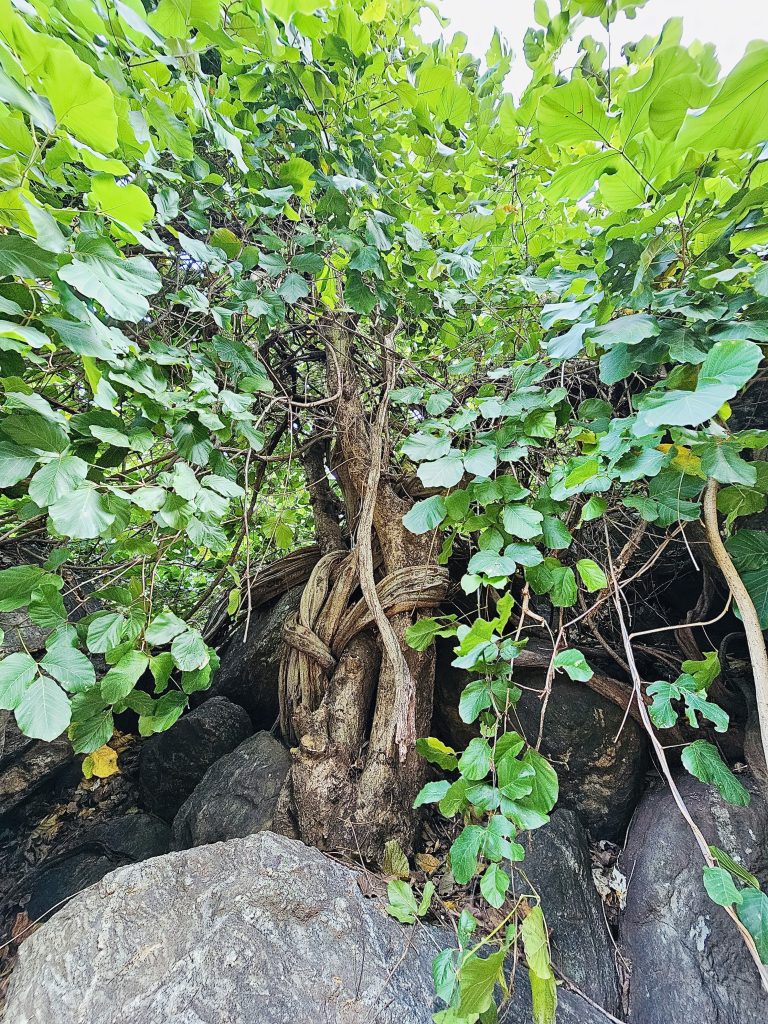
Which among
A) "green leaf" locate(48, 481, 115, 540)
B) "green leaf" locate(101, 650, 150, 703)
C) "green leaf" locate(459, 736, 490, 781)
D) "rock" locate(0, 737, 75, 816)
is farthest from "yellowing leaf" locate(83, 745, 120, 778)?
"green leaf" locate(459, 736, 490, 781)

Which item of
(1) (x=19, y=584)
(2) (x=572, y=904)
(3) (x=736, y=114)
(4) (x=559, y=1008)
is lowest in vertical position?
(2) (x=572, y=904)

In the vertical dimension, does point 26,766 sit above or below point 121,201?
below

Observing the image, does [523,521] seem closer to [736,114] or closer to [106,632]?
[736,114]

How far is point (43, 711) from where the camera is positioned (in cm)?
61

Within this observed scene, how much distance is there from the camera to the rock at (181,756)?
4.87 feet

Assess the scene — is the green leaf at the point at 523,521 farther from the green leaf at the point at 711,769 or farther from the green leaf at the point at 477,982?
the green leaf at the point at 477,982

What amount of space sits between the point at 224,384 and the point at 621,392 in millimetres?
1022

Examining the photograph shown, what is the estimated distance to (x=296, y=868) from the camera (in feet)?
3.03

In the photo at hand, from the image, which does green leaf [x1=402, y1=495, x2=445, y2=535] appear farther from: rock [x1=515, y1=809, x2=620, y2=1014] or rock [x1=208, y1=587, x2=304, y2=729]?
rock [x1=208, y1=587, x2=304, y2=729]

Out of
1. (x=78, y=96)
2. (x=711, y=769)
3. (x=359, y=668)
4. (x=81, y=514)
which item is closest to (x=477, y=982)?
(x=711, y=769)

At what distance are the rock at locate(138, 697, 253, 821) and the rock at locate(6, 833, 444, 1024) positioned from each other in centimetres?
62

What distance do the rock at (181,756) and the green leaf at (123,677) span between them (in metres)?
0.89

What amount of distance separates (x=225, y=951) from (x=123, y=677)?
1.61ft

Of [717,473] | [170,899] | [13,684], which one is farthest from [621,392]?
[170,899]
